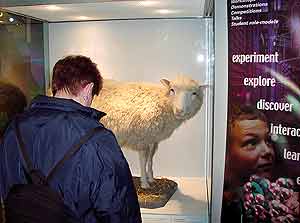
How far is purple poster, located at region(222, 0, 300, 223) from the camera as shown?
1.50 metres

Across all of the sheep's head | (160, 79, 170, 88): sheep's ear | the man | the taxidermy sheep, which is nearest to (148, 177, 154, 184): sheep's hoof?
the taxidermy sheep

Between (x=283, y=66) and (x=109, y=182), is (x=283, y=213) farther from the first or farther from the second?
(x=109, y=182)

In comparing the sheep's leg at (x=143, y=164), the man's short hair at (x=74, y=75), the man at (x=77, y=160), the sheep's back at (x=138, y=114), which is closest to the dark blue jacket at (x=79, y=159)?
the man at (x=77, y=160)

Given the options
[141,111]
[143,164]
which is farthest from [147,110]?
[143,164]

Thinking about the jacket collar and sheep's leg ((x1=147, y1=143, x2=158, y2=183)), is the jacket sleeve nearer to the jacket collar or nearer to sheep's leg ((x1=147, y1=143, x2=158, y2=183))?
the jacket collar

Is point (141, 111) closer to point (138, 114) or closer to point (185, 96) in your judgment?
point (138, 114)

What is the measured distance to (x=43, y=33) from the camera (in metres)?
2.71

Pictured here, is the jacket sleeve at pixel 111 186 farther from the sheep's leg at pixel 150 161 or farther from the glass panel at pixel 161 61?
the sheep's leg at pixel 150 161

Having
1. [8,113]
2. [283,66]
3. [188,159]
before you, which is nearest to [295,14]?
[283,66]

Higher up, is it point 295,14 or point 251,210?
point 295,14

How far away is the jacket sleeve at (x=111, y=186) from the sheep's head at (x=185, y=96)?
3.43 feet

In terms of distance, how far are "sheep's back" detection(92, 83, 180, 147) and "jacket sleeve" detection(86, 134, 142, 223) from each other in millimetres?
989

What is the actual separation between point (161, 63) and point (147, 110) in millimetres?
383

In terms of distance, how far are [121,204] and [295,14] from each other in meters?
0.90
